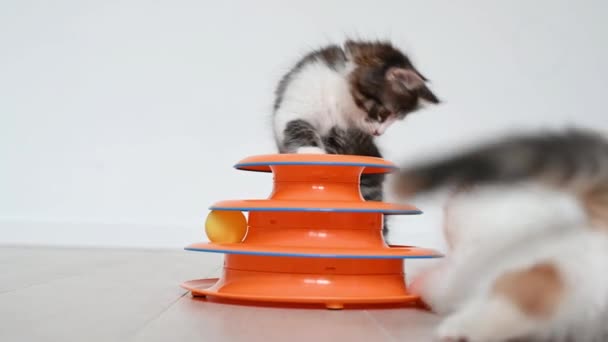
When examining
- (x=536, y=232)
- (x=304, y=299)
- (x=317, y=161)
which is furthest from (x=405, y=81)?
(x=536, y=232)

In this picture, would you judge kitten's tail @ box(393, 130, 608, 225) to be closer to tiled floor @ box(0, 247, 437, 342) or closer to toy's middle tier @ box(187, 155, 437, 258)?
tiled floor @ box(0, 247, 437, 342)

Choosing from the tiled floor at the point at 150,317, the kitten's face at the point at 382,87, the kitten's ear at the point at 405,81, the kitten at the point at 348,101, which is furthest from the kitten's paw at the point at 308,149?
the tiled floor at the point at 150,317

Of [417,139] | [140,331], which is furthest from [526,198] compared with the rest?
[417,139]

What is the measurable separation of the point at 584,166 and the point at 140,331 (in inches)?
24.9

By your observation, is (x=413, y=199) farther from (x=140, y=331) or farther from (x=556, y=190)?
(x=140, y=331)

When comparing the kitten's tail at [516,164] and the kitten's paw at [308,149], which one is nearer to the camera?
the kitten's tail at [516,164]

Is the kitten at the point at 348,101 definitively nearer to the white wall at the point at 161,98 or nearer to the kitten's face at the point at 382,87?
the kitten's face at the point at 382,87

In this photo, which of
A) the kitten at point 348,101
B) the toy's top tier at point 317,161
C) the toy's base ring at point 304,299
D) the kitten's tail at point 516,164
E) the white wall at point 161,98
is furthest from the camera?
the white wall at point 161,98

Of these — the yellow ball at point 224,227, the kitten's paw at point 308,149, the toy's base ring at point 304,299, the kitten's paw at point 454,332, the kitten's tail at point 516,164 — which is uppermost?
the kitten's paw at point 308,149

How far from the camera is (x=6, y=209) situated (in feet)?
10.8

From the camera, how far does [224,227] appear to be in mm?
1511

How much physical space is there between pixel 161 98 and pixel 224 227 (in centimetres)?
192

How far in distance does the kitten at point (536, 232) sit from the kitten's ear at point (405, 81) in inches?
53.6

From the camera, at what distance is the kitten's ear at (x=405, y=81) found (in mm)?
2266
